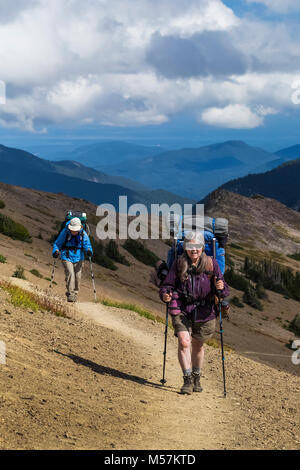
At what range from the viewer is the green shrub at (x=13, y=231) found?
30.3m

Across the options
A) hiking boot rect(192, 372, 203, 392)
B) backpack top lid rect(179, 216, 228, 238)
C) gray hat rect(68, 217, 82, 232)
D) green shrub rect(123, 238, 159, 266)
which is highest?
backpack top lid rect(179, 216, 228, 238)

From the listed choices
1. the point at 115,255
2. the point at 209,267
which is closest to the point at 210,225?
the point at 209,267

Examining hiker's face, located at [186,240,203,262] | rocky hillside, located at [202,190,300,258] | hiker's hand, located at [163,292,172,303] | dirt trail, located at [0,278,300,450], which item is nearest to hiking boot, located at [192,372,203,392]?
dirt trail, located at [0,278,300,450]

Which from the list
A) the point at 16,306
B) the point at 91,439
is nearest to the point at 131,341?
the point at 16,306

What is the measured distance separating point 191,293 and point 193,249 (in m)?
0.73

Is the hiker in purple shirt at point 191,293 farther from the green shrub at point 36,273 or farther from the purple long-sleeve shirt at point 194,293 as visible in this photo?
the green shrub at point 36,273

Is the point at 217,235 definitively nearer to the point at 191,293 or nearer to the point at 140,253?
the point at 191,293

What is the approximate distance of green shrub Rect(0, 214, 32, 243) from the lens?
1193 inches

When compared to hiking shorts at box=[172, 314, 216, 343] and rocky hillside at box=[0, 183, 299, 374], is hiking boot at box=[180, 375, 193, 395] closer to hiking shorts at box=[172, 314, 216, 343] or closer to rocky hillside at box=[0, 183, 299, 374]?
hiking shorts at box=[172, 314, 216, 343]

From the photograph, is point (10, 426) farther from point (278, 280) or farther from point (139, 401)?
point (278, 280)

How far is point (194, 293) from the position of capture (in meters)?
8.27

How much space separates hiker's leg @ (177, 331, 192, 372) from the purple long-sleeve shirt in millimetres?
306

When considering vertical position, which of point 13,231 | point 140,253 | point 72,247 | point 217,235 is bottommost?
point 140,253
